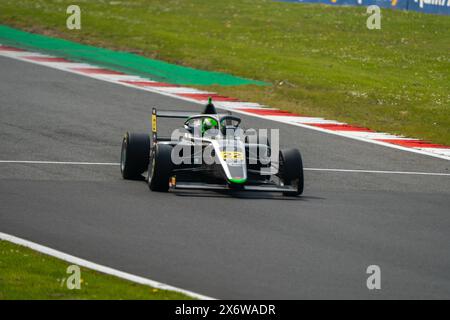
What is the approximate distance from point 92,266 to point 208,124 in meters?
5.30

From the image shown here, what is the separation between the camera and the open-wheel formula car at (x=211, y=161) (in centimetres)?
1433

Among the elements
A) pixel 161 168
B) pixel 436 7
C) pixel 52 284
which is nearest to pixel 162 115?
pixel 161 168

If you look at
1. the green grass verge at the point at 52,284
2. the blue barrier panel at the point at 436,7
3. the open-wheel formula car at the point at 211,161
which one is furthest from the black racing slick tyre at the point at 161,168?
the blue barrier panel at the point at 436,7

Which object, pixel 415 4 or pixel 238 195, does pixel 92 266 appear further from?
pixel 415 4

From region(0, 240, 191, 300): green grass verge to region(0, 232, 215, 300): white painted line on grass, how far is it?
0.34 ft

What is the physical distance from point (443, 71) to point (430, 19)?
644 centimetres

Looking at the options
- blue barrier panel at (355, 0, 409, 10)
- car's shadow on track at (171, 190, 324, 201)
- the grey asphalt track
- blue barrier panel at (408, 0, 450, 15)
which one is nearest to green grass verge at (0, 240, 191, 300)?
the grey asphalt track

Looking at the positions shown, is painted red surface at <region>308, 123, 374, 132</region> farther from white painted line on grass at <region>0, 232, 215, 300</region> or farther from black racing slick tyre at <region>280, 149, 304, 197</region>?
white painted line on grass at <region>0, 232, 215, 300</region>

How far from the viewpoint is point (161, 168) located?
46.9ft

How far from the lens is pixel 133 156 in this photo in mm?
15453

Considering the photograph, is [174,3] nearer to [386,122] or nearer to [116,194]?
[386,122]

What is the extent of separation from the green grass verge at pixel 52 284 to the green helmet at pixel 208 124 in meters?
5.14

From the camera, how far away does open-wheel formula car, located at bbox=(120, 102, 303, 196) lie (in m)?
14.3
